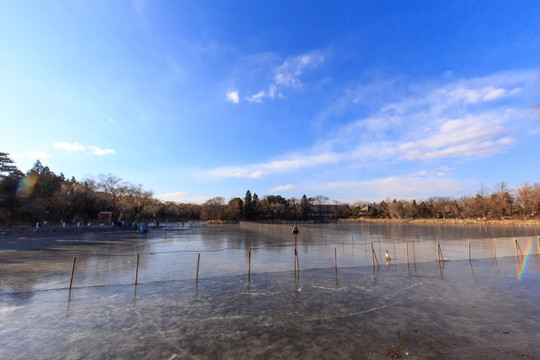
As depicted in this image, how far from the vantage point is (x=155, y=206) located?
83.9 meters

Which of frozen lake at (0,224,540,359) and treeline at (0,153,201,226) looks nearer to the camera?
frozen lake at (0,224,540,359)

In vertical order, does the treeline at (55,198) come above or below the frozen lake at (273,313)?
above

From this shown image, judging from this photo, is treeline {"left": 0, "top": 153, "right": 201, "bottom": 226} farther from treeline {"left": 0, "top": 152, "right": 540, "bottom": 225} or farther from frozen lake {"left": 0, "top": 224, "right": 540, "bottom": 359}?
frozen lake {"left": 0, "top": 224, "right": 540, "bottom": 359}

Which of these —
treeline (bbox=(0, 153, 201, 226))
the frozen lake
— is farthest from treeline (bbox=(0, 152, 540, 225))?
the frozen lake

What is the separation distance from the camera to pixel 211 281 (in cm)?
1189

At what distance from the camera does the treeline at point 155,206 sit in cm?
5200

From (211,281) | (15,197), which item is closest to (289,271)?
(211,281)

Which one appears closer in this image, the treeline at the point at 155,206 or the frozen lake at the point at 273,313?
the frozen lake at the point at 273,313

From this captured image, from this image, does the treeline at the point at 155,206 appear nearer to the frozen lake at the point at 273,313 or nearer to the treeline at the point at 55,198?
the treeline at the point at 55,198

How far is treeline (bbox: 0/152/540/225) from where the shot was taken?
171 ft

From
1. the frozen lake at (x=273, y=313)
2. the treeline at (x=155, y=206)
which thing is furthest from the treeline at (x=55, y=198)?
the frozen lake at (x=273, y=313)

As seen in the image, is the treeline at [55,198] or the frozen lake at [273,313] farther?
the treeline at [55,198]

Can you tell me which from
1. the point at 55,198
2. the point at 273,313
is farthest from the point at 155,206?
the point at 273,313

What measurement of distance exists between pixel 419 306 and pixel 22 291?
575 inches
